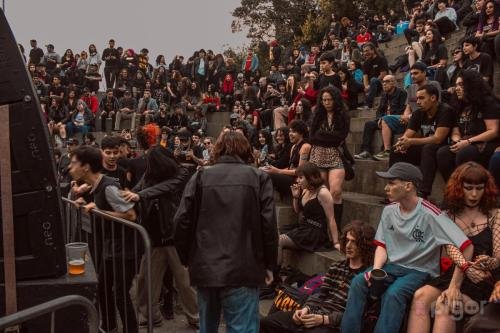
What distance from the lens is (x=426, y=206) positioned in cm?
445

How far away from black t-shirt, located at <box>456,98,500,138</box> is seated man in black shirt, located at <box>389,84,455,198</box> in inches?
4.8

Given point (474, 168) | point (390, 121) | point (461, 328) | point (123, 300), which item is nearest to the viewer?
point (461, 328)

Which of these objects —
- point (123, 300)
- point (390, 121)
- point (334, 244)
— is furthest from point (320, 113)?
point (123, 300)

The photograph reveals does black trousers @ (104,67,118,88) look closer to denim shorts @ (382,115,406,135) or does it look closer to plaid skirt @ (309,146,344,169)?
denim shorts @ (382,115,406,135)

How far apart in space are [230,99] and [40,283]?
16260mm

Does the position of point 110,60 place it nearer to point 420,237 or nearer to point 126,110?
point 126,110

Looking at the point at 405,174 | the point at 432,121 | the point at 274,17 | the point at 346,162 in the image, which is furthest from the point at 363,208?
the point at 274,17

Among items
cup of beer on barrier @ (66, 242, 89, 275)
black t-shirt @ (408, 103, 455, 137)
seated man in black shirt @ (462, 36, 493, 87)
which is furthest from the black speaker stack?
seated man in black shirt @ (462, 36, 493, 87)

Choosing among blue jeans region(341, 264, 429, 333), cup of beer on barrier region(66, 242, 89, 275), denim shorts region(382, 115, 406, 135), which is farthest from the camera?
denim shorts region(382, 115, 406, 135)

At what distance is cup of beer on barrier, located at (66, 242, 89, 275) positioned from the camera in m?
3.30

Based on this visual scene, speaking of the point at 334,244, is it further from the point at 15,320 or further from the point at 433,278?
the point at 15,320

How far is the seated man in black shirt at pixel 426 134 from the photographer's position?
19.6 feet

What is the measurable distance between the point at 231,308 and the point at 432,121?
3355mm

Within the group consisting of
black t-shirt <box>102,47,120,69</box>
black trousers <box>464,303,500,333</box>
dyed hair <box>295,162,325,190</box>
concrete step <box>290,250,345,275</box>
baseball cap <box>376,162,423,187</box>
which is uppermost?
black t-shirt <box>102,47,120,69</box>
